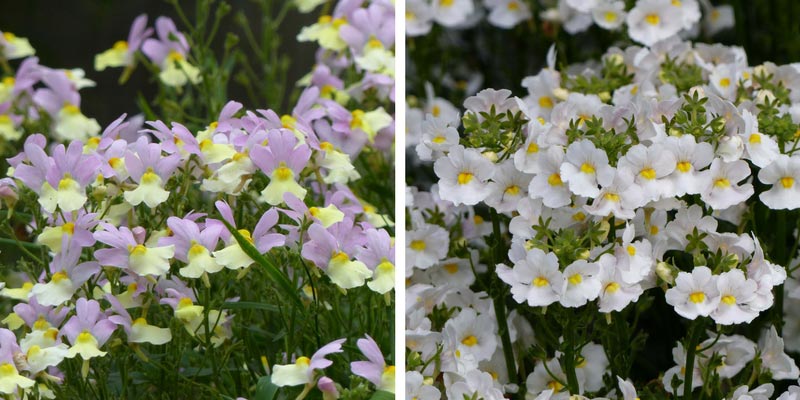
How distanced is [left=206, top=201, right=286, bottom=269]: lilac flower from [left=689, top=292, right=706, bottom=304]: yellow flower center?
1.04ft

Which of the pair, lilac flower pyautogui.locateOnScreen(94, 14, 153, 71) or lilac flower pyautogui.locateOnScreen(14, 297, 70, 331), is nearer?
lilac flower pyautogui.locateOnScreen(14, 297, 70, 331)

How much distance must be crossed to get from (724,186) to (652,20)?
47cm

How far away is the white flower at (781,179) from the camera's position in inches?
38.9

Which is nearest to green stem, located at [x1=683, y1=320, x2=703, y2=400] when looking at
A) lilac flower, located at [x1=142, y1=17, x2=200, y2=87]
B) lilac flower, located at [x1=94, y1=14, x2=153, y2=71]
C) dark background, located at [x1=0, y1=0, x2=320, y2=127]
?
lilac flower, located at [x1=142, y1=17, x2=200, y2=87]

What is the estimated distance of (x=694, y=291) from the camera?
894 mm

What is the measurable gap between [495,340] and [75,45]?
1.56 meters

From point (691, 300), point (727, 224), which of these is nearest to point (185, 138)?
point (691, 300)

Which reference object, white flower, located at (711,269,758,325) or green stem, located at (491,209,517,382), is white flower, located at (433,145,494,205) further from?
white flower, located at (711,269,758,325)

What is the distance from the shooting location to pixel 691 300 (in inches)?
35.0

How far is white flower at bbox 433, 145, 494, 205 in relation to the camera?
0.97 meters

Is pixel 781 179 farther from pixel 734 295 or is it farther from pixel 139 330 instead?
pixel 139 330

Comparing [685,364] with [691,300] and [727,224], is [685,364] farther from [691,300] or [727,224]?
[727,224]

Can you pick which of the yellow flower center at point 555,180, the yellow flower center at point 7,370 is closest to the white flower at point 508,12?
the yellow flower center at point 555,180

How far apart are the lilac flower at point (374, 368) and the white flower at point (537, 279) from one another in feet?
0.40
